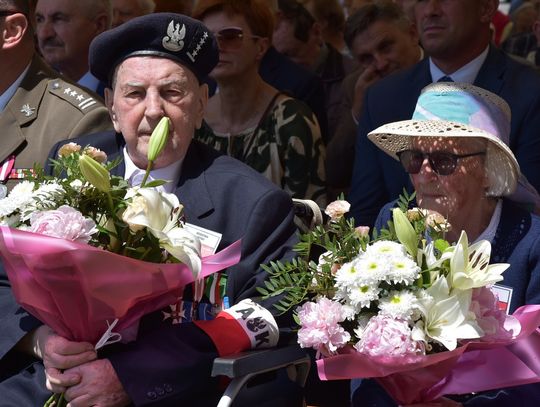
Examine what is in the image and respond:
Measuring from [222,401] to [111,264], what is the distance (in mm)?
562

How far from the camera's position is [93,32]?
6.45 m

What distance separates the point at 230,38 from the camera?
19.2 feet

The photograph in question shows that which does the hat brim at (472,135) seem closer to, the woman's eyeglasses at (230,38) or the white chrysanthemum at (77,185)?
the white chrysanthemum at (77,185)

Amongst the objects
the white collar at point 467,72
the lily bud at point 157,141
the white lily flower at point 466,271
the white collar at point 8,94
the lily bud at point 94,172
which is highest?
the lily bud at point 157,141

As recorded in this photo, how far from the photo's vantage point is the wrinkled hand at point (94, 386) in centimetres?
345

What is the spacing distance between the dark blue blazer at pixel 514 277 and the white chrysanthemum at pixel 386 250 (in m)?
0.65

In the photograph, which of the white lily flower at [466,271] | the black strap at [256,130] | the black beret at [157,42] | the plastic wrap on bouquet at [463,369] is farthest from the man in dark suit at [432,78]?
the white lily flower at [466,271]

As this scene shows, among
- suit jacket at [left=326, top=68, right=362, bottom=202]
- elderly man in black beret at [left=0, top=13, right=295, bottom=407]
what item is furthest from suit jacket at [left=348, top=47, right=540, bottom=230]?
elderly man in black beret at [left=0, top=13, right=295, bottom=407]

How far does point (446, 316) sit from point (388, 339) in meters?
0.20

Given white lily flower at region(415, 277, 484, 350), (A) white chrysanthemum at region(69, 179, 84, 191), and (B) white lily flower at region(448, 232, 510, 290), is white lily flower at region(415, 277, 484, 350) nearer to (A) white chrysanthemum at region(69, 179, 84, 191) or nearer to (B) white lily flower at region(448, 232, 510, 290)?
(B) white lily flower at region(448, 232, 510, 290)

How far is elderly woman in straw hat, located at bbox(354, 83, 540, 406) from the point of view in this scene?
12.4ft

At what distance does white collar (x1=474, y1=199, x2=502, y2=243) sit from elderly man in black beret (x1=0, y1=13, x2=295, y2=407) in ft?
2.15

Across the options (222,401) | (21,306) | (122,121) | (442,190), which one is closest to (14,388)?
(21,306)

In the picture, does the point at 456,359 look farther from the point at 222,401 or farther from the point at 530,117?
the point at 530,117
